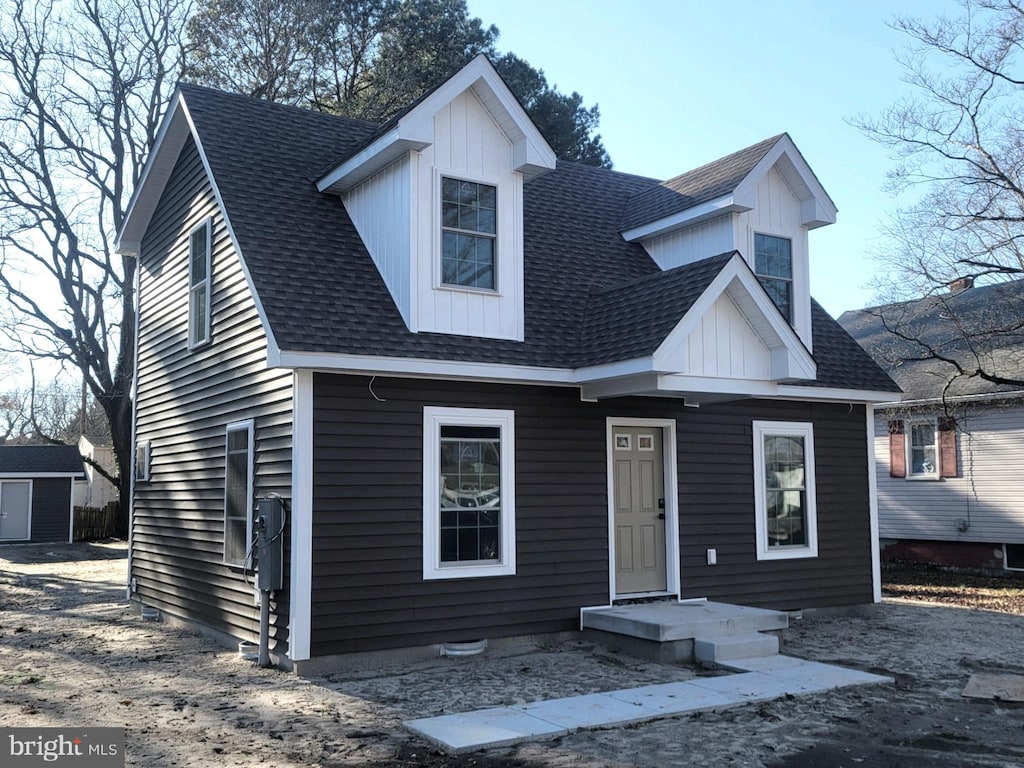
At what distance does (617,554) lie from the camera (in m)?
11.1

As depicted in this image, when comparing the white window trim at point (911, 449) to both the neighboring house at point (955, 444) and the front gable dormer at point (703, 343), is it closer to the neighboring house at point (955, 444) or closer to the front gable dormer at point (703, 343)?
the neighboring house at point (955, 444)

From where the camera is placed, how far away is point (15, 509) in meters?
31.6

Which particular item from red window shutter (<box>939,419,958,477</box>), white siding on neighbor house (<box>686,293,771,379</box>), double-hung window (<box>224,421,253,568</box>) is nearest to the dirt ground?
double-hung window (<box>224,421,253,568</box>)

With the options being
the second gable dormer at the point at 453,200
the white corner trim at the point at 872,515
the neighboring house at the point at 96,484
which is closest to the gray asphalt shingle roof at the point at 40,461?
the neighboring house at the point at 96,484

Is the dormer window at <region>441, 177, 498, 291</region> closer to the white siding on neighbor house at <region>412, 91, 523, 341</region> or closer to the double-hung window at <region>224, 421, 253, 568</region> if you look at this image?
the white siding on neighbor house at <region>412, 91, 523, 341</region>

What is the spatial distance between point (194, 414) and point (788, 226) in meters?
8.47

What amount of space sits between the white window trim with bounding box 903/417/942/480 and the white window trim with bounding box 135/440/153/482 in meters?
16.4

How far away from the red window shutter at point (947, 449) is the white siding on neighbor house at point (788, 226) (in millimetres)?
9188

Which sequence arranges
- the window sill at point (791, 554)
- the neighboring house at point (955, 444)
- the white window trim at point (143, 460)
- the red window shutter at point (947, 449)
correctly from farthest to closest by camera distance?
the red window shutter at point (947, 449), the neighboring house at point (955, 444), the white window trim at point (143, 460), the window sill at point (791, 554)

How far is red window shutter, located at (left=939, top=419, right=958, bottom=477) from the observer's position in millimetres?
20266

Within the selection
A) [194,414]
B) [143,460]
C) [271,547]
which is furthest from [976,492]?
[143,460]

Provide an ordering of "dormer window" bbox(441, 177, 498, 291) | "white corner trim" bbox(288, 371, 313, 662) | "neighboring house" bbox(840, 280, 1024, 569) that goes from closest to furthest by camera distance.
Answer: "white corner trim" bbox(288, 371, 313, 662), "dormer window" bbox(441, 177, 498, 291), "neighboring house" bbox(840, 280, 1024, 569)

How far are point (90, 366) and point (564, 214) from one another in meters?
22.5

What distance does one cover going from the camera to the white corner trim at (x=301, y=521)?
28.7 feet
